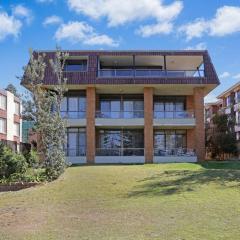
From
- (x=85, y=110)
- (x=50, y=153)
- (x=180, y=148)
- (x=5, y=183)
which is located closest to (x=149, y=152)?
(x=180, y=148)

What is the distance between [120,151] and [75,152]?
151 inches

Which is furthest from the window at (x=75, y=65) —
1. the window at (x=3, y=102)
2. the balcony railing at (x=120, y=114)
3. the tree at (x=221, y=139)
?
the tree at (x=221, y=139)

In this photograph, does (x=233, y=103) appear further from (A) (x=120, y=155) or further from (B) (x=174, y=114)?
(A) (x=120, y=155)

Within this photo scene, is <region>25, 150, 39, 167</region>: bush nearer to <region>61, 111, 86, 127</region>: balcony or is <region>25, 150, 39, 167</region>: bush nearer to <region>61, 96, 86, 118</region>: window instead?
<region>61, 111, 86, 127</region>: balcony

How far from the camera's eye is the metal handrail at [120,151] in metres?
40.3

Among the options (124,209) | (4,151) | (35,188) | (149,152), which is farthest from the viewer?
(149,152)

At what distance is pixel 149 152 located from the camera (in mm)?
39250

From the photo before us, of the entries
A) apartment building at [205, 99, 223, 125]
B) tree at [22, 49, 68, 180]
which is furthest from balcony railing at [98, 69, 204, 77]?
apartment building at [205, 99, 223, 125]

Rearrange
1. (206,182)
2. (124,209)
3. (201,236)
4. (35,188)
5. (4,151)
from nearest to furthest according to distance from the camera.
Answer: (201,236) → (124,209) → (206,182) → (35,188) → (4,151)

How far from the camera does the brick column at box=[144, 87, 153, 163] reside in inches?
1544

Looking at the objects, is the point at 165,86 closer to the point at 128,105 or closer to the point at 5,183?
the point at 128,105

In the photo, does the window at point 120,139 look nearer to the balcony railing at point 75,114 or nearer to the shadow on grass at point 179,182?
the balcony railing at point 75,114

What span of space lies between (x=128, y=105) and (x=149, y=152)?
547cm

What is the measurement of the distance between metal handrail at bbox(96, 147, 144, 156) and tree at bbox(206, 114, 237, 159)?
12.3 meters
